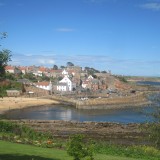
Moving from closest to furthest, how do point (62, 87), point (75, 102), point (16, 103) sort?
1. point (16, 103)
2. point (75, 102)
3. point (62, 87)

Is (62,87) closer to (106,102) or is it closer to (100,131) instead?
(106,102)

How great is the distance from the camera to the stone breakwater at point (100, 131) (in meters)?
41.8

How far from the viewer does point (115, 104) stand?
318 feet

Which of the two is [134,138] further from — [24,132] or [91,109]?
[91,109]

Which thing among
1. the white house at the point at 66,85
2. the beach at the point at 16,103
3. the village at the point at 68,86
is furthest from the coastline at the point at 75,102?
the white house at the point at 66,85

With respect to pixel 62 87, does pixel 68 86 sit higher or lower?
higher

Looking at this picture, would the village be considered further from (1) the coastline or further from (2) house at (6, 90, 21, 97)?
(1) the coastline

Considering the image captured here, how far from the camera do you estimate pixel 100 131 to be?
4712cm

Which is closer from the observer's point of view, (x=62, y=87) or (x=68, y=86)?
(x=62, y=87)

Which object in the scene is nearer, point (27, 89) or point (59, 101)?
point (59, 101)

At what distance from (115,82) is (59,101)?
63.3 metres

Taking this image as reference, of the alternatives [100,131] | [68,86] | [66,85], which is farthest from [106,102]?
[100,131]

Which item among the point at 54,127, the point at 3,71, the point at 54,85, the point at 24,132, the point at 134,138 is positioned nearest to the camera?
the point at 3,71

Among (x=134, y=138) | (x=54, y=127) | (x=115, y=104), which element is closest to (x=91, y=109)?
(x=115, y=104)
